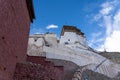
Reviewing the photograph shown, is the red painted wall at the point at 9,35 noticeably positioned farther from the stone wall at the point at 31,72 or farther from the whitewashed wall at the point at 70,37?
the whitewashed wall at the point at 70,37

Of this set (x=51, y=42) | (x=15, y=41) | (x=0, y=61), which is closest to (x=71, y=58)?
(x=51, y=42)

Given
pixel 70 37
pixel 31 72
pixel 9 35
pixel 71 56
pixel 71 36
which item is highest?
pixel 71 36

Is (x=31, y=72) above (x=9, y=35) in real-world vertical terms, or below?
below

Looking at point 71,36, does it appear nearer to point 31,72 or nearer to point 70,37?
point 70,37

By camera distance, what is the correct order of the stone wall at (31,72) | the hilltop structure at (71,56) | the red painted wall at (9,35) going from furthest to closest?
the hilltop structure at (71,56), the stone wall at (31,72), the red painted wall at (9,35)

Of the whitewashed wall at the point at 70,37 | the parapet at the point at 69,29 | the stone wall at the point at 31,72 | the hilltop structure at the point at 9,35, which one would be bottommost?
the stone wall at the point at 31,72

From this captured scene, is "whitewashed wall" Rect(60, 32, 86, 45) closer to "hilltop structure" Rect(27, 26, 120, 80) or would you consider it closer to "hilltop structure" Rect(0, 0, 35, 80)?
"hilltop structure" Rect(27, 26, 120, 80)

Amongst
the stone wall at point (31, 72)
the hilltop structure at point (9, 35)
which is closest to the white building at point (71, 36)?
the stone wall at point (31, 72)

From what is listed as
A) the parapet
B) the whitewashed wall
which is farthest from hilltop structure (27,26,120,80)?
the parapet

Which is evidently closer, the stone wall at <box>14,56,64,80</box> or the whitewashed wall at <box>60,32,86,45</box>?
the stone wall at <box>14,56,64,80</box>

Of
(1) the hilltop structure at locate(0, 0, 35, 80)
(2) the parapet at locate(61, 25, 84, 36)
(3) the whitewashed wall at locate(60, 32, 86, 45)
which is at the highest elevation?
(2) the parapet at locate(61, 25, 84, 36)

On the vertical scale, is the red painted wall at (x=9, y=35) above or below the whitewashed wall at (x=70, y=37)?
below

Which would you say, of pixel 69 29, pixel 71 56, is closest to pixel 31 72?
pixel 71 56

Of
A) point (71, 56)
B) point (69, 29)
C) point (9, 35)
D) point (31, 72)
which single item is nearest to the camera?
point (9, 35)
